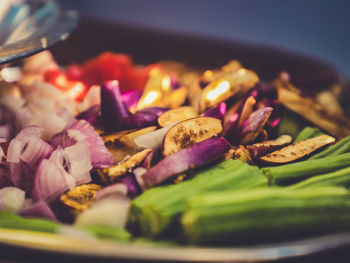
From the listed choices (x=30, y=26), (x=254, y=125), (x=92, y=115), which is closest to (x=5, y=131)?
(x=92, y=115)

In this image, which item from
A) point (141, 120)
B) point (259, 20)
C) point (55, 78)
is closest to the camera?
point (141, 120)

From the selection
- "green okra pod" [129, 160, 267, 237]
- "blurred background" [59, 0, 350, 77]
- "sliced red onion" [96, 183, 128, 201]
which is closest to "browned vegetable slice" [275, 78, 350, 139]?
"green okra pod" [129, 160, 267, 237]

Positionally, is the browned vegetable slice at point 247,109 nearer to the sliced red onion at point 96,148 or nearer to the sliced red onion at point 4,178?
the sliced red onion at point 96,148

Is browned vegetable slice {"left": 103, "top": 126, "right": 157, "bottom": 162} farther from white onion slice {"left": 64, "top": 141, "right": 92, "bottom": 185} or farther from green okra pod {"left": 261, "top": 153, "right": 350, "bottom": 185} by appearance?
green okra pod {"left": 261, "top": 153, "right": 350, "bottom": 185}

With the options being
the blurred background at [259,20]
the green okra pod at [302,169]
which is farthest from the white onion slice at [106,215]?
the blurred background at [259,20]

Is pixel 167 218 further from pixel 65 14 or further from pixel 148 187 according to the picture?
pixel 65 14

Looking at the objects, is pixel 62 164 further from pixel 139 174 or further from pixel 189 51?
pixel 189 51

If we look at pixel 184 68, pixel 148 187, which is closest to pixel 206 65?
pixel 184 68
